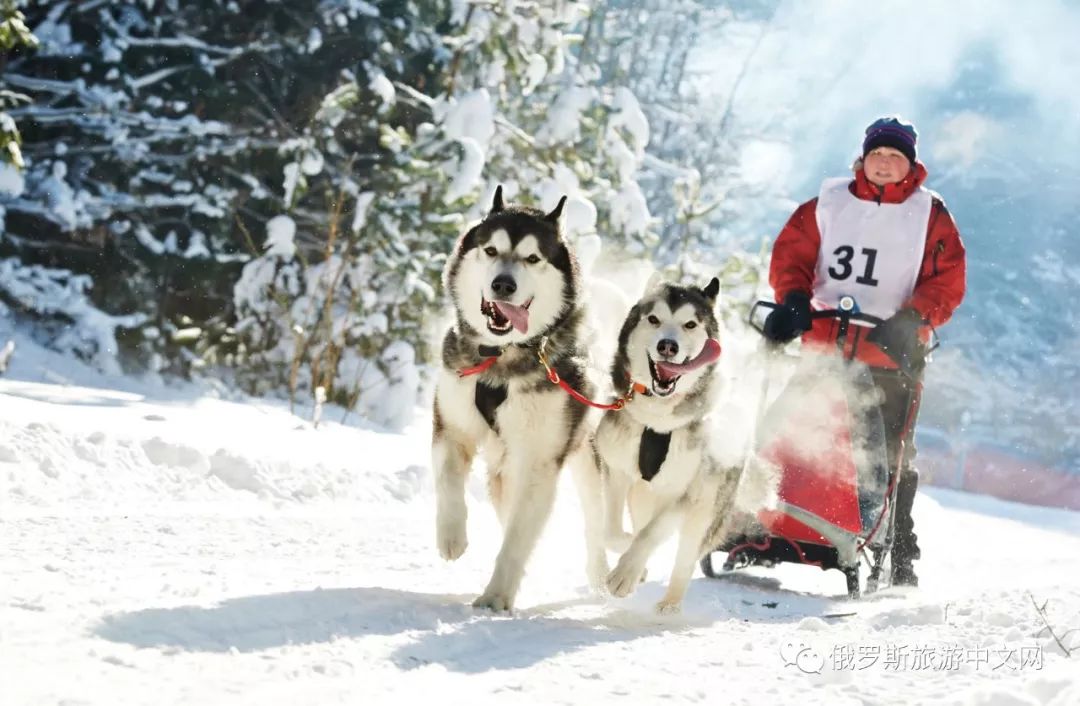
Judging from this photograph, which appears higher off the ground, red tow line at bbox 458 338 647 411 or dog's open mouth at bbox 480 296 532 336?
dog's open mouth at bbox 480 296 532 336

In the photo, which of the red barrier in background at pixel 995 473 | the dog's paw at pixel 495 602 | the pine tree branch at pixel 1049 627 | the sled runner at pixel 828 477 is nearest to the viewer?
the pine tree branch at pixel 1049 627

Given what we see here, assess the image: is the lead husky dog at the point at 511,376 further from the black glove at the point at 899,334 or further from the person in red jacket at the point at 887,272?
the black glove at the point at 899,334

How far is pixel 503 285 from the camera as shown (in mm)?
3381

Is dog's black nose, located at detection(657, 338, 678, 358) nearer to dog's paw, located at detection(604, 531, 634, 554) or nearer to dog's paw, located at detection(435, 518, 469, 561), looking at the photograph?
dog's paw, located at detection(604, 531, 634, 554)

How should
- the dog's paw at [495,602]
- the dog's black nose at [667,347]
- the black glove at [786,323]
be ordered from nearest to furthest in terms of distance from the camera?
the dog's paw at [495,602]
the dog's black nose at [667,347]
the black glove at [786,323]

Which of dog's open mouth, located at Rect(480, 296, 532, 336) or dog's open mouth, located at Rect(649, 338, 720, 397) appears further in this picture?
dog's open mouth, located at Rect(649, 338, 720, 397)

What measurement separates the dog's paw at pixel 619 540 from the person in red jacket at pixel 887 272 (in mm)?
1194

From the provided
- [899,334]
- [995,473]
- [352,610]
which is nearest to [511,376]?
[352,610]

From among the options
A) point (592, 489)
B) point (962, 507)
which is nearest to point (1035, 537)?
point (962, 507)

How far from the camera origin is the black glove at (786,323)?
4484mm

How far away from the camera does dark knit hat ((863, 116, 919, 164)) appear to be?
467 centimetres

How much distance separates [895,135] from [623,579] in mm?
2506

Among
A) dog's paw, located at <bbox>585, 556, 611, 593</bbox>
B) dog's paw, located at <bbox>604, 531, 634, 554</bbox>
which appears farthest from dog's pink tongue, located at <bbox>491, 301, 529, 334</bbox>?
dog's paw, located at <bbox>585, 556, 611, 593</bbox>

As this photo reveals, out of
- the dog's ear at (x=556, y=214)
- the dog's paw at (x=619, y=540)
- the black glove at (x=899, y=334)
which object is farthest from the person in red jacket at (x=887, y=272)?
the dog's ear at (x=556, y=214)
